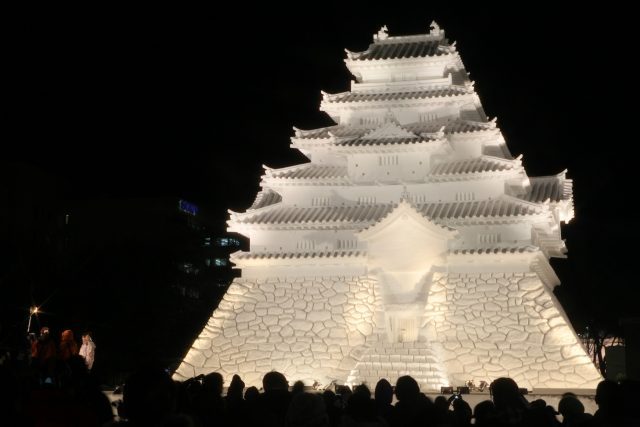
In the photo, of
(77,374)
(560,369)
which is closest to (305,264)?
(560,369)

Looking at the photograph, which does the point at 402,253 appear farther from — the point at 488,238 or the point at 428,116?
the point at 428,116

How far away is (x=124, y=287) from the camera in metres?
46.0

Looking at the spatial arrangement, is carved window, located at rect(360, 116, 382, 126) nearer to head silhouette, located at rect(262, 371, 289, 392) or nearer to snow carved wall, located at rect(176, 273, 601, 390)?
snow carved wall, located at rect(176, 273, 601, 390)

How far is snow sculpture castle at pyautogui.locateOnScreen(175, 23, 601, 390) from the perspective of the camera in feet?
88.1

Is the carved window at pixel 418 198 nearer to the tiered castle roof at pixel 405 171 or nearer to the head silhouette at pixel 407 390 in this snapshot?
the tiered castle roof at pixel 405 171

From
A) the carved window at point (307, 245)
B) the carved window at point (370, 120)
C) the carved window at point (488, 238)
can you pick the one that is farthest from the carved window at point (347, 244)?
the carved window at point (370, 120)

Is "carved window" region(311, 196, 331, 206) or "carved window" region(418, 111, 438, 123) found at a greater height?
"carved window" region(418, 111, 438, 123)

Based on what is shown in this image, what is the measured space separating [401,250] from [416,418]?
22.6m

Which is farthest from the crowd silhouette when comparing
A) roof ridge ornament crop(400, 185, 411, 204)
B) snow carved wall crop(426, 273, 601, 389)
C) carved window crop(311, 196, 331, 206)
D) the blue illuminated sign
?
the blue illuminated sign

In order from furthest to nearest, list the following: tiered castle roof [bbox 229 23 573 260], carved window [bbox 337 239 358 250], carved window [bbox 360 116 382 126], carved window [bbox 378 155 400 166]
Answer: carved window [bbox 360 116 382 126] < carved window [bbox 378 155 400 166] < carved window [bbox 337 239 358 250] < tiered castle roof [bbox 229 23 573 260]

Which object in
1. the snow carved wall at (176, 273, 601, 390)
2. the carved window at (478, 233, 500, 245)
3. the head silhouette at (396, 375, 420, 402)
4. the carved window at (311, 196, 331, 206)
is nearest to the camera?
the head silhouette at (396, 375, 420, 402)

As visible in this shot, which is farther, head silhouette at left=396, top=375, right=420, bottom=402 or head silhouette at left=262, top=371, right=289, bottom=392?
head silhouette at left=396, top=375, right=420, bottom=402

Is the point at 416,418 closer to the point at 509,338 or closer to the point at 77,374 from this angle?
the point at 77,374

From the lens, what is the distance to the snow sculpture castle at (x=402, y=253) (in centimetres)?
2686
